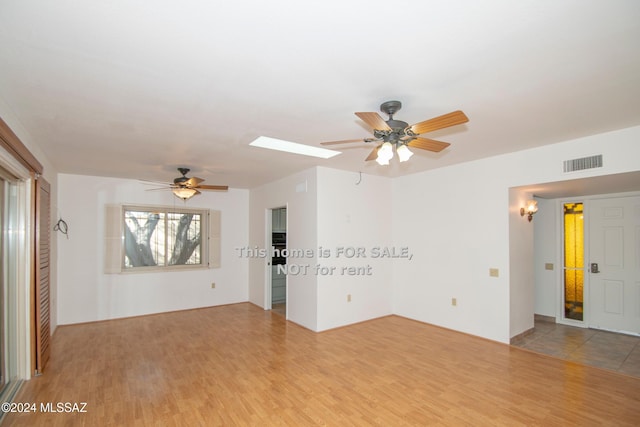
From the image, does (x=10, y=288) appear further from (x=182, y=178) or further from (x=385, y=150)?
(x=385, y=150)

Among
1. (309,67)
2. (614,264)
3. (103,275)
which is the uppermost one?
(309,67)

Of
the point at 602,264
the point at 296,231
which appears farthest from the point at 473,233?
the point at 296,231

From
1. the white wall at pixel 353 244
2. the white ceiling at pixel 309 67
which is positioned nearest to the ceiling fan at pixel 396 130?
the white ceiling at pixel 309 67

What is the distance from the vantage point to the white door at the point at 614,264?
15.4 feet

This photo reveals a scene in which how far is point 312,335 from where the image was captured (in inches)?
185

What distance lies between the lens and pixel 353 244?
5324 mm

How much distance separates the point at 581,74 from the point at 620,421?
8.90 ft

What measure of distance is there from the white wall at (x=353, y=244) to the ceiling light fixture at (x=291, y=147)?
2.65 feet

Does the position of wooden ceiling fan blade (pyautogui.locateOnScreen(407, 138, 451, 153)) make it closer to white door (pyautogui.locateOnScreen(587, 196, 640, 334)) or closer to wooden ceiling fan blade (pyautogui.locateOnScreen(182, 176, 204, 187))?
wooden ceiling fan blade (pyautogui.locateOnScreen(182, 176, 204, 187))

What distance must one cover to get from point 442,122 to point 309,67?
40.0 inches

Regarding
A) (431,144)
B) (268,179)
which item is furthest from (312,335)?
(431,144)

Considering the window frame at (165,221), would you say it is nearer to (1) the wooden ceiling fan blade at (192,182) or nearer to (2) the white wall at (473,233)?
(1) the wooden ceiling fan blade at (192,182)

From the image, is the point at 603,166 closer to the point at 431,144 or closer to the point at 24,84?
the point at 431,144

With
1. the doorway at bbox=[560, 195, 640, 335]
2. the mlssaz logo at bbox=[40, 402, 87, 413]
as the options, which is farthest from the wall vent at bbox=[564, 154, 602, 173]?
the mlssaz logo at bbox=[40, 402, 87, 413]
